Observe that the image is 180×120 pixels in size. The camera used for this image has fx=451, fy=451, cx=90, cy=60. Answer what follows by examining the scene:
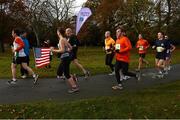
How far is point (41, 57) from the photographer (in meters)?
21.3

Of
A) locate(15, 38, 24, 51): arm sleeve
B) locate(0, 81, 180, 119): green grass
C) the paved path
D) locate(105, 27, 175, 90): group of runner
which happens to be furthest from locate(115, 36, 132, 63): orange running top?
locate(15, 38, 24, 51): arm sleeve

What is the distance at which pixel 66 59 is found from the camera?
12453mm

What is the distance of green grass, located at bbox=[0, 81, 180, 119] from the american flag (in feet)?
33.3

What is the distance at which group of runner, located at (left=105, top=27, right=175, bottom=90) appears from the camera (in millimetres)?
13086

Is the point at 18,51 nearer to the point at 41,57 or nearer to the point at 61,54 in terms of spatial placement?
the point at 61,54

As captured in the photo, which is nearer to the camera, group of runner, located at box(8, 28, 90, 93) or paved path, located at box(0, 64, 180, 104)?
paved path, located at box(0, 64, 180, 104)

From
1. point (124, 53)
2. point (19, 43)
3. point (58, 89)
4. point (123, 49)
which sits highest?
point (19, 43)

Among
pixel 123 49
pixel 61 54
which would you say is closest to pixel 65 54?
pixel 61 54

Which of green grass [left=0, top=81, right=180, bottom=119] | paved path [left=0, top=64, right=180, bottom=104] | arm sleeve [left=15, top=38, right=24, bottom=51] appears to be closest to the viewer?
green grass [left=0, top=81, right=180, bottom=119]

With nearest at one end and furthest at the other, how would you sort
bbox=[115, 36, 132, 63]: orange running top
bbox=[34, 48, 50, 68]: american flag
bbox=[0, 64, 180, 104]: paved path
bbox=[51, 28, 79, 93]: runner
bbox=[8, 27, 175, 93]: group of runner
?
1. bbox=[0, 64, 180, 104]: paved path
2. bbox=[51, 28, 79, 93]: runner
3. bbox=[8, 27, 175, 93]: group of runner
4. bbox=[115, 36, 132, 63]: orange running top
5. bbox=[34, 48, 50, 68]: american flag

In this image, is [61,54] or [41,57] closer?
[61,54]

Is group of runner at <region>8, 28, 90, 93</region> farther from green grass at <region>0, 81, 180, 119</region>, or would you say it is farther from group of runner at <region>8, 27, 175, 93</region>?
green grass at <region>0, 81, 180, 119</region>

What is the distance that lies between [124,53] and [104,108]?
3.26 meters

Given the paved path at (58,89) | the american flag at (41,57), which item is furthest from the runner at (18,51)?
the american flag at (41,57)
